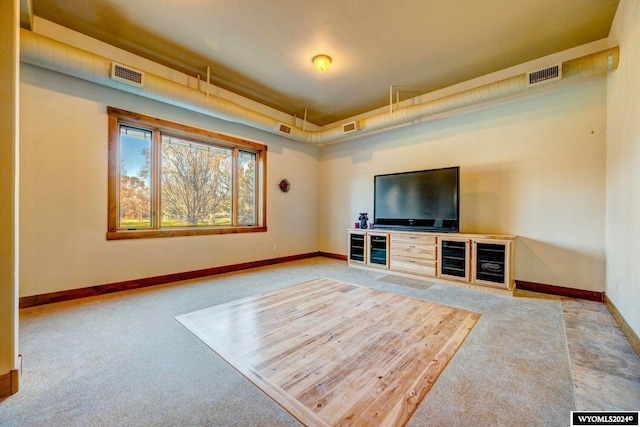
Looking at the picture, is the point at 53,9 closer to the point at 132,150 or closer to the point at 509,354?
the point at 132,150

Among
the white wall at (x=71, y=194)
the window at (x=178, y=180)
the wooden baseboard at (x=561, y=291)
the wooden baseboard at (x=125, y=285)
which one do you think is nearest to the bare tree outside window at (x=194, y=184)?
the window at (x=178, y=180)

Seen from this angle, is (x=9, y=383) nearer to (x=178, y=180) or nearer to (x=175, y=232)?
(x=175, y=232)

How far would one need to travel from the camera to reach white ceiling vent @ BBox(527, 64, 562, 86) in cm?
322

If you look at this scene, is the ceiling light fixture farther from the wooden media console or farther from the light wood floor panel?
the light wood floor panel

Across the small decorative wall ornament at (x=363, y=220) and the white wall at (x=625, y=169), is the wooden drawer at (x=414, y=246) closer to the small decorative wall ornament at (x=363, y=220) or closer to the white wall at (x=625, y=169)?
Result: the small decorative wall ornament at (x=363, y=220)

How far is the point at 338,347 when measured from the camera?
2184mm

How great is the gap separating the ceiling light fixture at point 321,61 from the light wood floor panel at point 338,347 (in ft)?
10.6

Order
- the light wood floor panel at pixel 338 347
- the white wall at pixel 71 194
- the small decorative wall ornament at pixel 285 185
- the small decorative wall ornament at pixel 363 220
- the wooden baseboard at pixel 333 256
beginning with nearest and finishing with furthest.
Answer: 1. the light wood floor panel at pixel 338 347
2. the white wall at pixel 71 194
3. the small decorative wall ornament at pixel 363 220
4. the small decorative wall ornament at pixel 285 185
5. the wooden baseboard at pixel 333 256

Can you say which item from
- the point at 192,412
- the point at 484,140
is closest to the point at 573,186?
the point at 484,140

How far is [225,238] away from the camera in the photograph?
5.00 meters

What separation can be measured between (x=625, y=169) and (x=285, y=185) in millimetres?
5099

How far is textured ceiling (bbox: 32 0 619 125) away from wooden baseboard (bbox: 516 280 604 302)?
325 centimetres

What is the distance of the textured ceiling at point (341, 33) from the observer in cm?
286

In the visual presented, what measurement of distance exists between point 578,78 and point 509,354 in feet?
11.3
